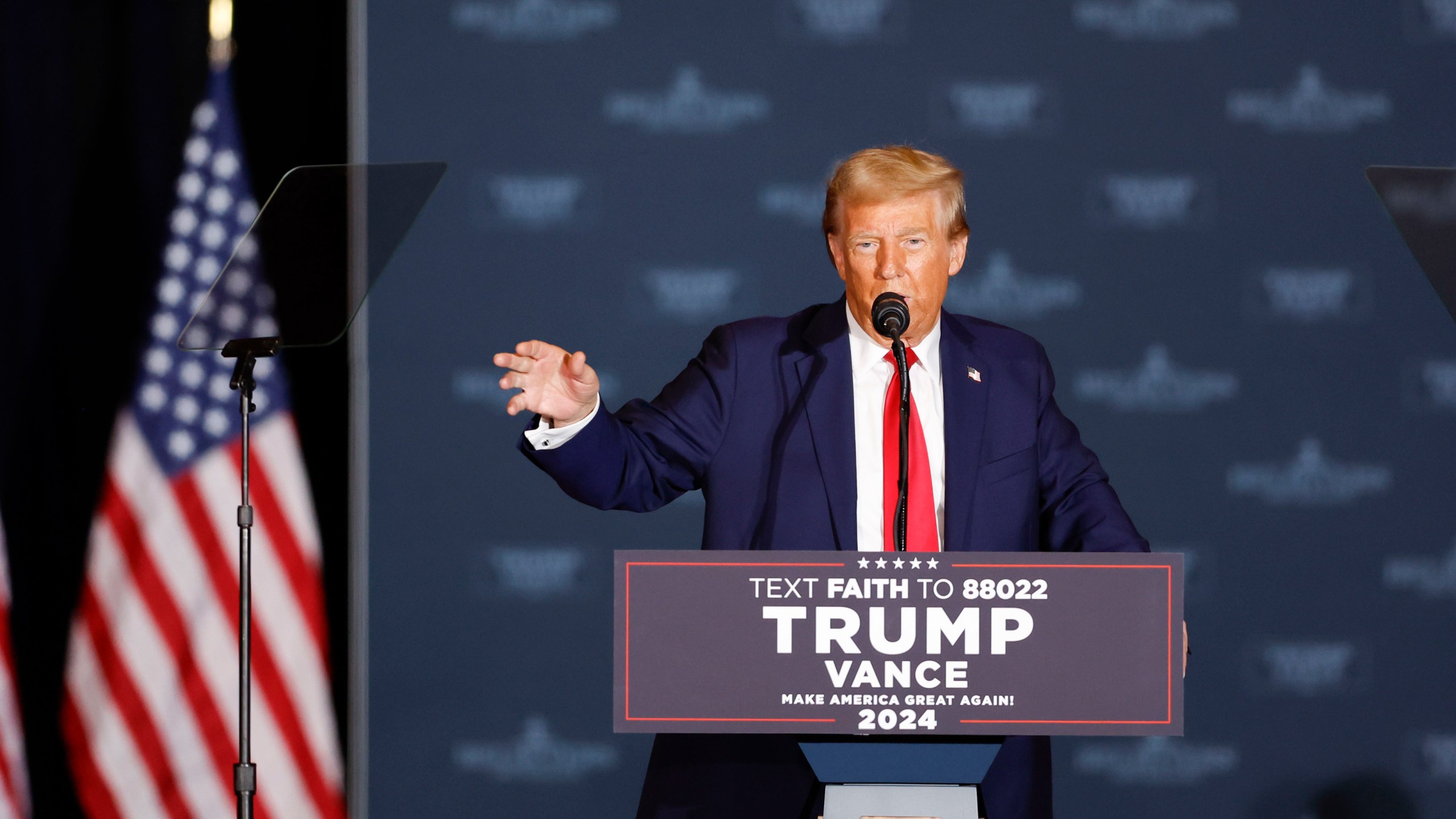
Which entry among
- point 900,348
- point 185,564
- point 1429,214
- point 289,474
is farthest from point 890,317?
point 185,564

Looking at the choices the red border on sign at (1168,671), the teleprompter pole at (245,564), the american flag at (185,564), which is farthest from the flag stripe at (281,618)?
the red border on sign at (1168,671)

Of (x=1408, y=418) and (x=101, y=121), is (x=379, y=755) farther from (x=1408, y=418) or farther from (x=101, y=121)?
(x=1408, y=418)

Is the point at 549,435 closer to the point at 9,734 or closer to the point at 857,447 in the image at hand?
the point at 857,447

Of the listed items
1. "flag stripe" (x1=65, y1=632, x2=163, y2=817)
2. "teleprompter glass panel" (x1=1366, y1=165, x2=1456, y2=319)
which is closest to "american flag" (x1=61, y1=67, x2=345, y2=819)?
"flag stripe" (x1=65, y1=632, x2=163, y2=817)

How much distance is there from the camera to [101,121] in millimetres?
3230

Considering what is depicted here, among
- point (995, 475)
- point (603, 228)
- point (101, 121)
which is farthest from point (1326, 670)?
point (101, 121)

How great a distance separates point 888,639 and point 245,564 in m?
1.32

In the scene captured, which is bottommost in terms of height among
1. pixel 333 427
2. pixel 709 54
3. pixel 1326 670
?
pixel 1326 670

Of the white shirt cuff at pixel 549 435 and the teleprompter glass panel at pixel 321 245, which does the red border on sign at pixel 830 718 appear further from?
the teleprompter glass panel at pixel 321 245

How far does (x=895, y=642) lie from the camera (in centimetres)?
146

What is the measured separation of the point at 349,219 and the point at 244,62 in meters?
0.71

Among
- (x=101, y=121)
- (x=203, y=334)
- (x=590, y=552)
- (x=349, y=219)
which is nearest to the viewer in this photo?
(x=203, y=334)

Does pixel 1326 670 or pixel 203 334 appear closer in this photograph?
pixel 203 334

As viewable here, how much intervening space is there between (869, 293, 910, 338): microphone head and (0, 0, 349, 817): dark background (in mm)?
2196
